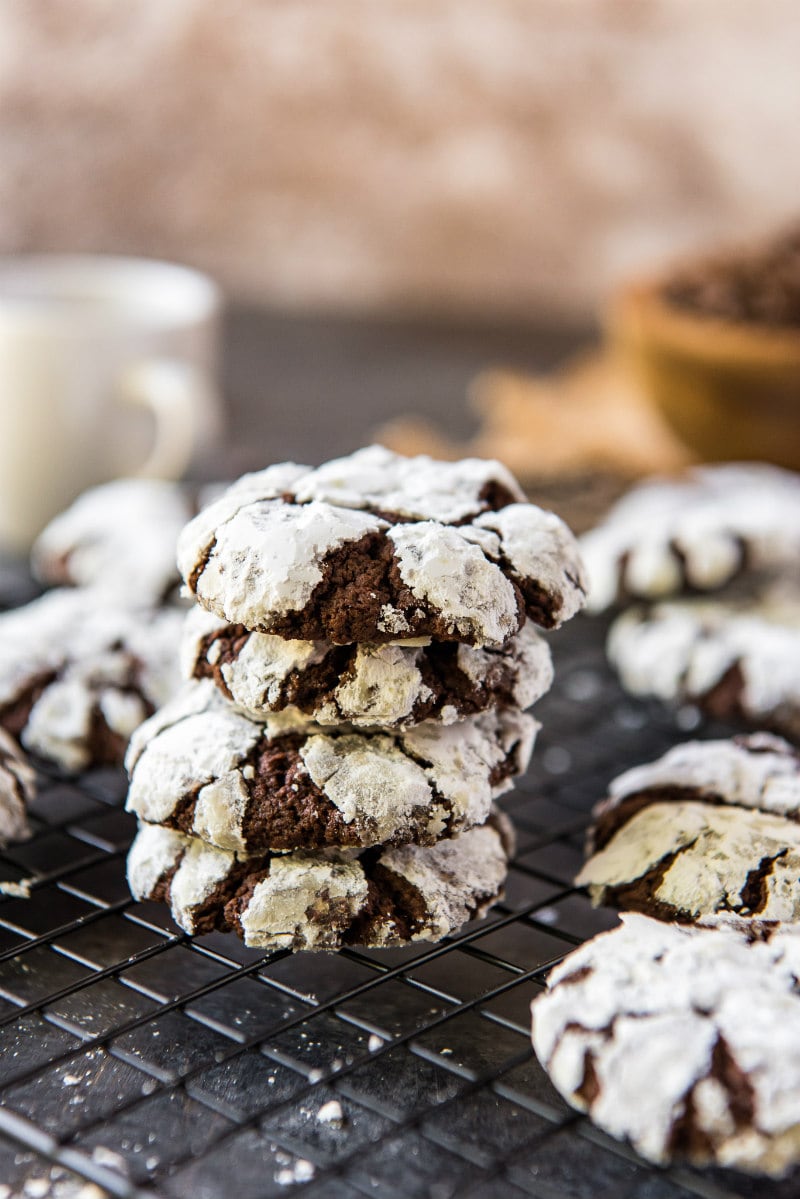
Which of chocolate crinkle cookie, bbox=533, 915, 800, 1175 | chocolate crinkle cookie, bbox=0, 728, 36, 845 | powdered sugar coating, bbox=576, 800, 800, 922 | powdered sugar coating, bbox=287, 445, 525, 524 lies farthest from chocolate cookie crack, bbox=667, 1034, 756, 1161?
chocolate crinkle cookie, bbox=0, 728, 36, 845

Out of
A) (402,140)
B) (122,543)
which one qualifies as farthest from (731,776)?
(402,140)

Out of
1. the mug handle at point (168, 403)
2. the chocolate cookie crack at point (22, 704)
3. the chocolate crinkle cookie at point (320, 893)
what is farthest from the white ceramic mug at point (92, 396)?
the chocolate crinkle cookie at point (320, 893)

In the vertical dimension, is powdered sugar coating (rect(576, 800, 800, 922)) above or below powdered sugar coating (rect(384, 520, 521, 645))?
below

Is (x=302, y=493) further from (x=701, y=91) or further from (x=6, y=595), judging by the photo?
(x=701, y=91)

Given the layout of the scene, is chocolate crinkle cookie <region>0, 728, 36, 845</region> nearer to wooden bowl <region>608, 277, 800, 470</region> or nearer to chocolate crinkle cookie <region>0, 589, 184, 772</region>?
chocolate crinkle cookie <region>0, 589, 184, 772</region>

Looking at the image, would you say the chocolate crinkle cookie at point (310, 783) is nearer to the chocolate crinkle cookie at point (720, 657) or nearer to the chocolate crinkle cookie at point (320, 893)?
the chocolate crinkle cookie at point (320, 893)

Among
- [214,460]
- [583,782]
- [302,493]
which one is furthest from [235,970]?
[214,460]
